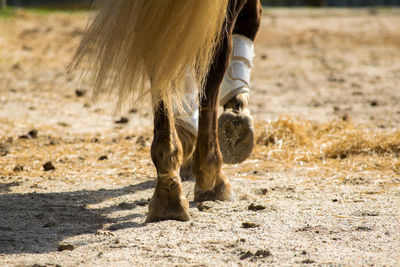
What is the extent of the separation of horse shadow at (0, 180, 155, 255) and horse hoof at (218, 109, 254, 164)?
1.53ft

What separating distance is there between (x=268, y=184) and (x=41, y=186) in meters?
1.05

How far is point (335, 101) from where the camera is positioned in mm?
5074

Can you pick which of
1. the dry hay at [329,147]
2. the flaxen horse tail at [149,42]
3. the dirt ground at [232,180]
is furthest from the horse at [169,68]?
the dry hay at [329,147]

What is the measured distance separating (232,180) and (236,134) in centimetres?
Result: 27

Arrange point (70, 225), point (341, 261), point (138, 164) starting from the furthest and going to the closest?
point (138, 164) < point (70, 225) < point (341, 261)

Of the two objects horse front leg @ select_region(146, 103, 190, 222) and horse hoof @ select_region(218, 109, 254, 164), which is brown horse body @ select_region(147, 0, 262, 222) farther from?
horse hoof @ select_region(218, 109, 254, 164)

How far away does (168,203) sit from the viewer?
223 cm

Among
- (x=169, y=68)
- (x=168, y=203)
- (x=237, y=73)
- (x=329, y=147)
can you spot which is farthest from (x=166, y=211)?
(x=329, y=147)

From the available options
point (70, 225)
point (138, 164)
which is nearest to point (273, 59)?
point (138, 164)

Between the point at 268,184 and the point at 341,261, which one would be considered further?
the point at 268,184

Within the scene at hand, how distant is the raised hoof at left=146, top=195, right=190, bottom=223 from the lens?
222cm

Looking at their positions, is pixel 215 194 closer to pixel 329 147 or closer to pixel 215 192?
pixel 215 192

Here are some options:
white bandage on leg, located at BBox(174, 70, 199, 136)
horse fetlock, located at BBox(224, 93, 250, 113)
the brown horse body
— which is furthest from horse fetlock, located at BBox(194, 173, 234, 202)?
→ horse fetlock, located at BBox(224, 93, 250, 113)

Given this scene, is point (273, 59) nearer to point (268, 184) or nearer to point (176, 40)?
point (268, 184)
